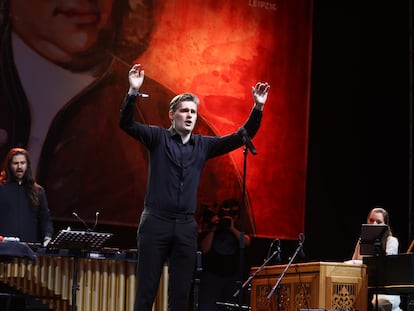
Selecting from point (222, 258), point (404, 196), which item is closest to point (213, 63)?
point (222, 258)

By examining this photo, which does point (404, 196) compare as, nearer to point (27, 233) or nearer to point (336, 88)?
point (336, 88)

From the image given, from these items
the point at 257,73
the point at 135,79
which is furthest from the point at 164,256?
the point at 257,73

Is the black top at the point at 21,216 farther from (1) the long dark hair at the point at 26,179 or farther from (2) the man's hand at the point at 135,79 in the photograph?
(2) the man's hand at the point at 135,79

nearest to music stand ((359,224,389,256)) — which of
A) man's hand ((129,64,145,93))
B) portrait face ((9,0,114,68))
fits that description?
man's hand ((129,64,145,93))

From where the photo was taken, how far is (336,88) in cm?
1066

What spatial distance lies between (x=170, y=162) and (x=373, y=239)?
2688mm

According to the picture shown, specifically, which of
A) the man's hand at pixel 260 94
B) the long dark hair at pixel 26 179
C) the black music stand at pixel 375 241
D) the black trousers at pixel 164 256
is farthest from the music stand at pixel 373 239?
the long dark hair at pixel 26 179

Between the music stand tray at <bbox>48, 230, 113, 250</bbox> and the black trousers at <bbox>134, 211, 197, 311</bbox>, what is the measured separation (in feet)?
4.30

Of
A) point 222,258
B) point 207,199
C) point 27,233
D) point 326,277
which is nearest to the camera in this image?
point 326,277

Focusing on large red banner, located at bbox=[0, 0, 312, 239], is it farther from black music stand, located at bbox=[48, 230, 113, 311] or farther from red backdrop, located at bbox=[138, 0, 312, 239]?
black music stand, located at bbox=[48, 230, 113, 311]

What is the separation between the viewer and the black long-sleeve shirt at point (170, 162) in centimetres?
530

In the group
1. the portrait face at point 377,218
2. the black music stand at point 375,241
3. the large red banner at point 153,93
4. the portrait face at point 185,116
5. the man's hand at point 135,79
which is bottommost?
the black music stand at point 375,241

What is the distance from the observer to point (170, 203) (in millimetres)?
5289

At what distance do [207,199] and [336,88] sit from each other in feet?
7.90
